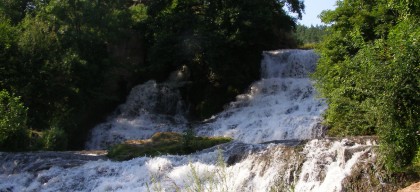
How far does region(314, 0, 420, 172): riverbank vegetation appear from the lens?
10.2 metres

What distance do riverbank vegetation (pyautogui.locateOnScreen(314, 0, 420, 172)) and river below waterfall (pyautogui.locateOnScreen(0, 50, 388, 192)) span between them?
0.63m

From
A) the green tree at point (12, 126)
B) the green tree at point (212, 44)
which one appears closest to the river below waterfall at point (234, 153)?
the green tree at point (212, 44)

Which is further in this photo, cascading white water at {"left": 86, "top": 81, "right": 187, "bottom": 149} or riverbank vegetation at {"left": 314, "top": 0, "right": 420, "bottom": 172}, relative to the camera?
cascading white water at {"left": 86, "top": 81, "right": 187, "bottom": 149}

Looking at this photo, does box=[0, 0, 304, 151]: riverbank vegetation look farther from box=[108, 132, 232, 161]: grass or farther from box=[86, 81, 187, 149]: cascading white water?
box=[108, 132, 232, 161]: grass

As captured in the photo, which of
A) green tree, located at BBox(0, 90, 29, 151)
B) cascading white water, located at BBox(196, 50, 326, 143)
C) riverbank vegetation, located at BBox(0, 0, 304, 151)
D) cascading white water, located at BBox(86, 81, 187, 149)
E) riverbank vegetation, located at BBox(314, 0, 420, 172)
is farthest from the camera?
cascading white water, located at BBox(86, 81, 187, 149)

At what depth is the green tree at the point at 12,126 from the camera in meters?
17.8

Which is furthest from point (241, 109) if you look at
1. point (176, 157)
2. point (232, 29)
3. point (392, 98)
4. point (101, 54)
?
point (392, 98)

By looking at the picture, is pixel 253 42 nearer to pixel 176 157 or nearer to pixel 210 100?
pixel 210 100

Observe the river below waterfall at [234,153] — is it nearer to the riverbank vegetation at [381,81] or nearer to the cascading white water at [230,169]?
the cascading white water at [230,169]

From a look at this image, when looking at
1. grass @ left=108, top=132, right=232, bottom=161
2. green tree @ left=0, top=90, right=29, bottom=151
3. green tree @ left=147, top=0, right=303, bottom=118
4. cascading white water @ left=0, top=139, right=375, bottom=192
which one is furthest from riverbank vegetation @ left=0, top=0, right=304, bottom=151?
cascading white water @ left=0, top=139, right=375, bottom=192

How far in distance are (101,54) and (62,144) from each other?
247 inches

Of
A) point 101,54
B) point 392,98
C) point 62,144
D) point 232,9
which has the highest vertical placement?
point 232,9

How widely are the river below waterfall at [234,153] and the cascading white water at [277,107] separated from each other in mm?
36

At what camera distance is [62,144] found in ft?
66.4
